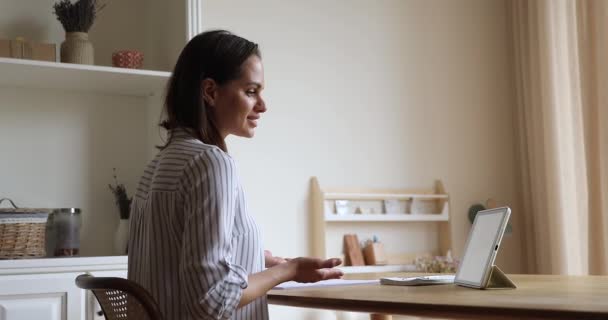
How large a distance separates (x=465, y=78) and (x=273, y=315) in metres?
1.81

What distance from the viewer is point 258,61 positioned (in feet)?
5.15

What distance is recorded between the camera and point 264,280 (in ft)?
4.58

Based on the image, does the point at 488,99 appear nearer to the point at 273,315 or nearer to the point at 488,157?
the point at 488,157

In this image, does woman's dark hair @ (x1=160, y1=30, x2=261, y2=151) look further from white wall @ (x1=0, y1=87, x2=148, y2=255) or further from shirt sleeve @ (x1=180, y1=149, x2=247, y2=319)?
white wall @ (x1=0, y1=87, x2=148, y2=255)

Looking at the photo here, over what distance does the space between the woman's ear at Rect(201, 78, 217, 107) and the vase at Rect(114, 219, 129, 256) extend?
4.59ft

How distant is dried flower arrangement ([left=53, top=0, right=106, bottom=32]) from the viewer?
2768 millimetres

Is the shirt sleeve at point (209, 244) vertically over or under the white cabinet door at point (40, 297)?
over

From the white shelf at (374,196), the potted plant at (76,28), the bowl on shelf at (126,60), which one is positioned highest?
the potted plant at (76,28)

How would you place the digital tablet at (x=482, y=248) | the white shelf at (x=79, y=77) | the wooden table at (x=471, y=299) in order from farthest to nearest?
the white shelf at (x=79, y=77)
the digital tablet at (x=482, y=248)
the wooden table at (x=471, y=299)

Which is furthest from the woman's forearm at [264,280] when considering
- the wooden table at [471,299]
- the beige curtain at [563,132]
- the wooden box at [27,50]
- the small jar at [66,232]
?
the beige curtain at [563,132]

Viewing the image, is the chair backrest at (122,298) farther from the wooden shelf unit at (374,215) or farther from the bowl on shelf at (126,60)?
the wooden shelf unit at (374,215)

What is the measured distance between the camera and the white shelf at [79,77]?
2617 millimetres

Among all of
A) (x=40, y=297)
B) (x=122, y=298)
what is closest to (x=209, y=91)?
(x=122, y=298)

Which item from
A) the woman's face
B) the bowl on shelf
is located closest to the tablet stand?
the woman's face
